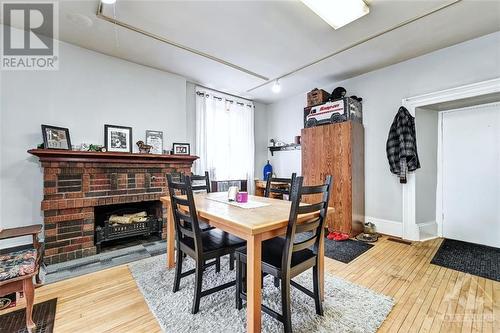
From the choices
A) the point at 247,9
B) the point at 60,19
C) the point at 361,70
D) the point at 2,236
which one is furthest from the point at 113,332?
the point at 361,70

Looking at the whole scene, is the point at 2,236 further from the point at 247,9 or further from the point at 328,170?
the point at 328,170

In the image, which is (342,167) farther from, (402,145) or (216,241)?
(216,241)

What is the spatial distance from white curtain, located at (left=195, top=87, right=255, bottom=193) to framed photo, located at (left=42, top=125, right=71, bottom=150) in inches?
76.1

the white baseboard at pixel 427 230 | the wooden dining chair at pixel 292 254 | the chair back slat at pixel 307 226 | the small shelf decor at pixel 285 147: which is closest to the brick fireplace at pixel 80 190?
the wooden dining chair at pixel 292 254

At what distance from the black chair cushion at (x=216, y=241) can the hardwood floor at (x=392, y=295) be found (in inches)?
23.1

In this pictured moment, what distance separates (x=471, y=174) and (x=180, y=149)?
445 centimetres

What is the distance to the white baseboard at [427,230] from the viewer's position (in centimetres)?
327

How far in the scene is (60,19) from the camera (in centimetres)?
237

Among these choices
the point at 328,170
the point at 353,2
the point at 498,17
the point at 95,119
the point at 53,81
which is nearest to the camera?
the point at 353,2

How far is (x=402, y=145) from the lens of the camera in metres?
3.15

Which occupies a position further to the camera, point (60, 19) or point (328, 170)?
point (328, 170)

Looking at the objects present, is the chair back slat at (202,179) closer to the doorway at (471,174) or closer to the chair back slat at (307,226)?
the chair back slat at (307,226)

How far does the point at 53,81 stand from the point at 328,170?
158 inches
